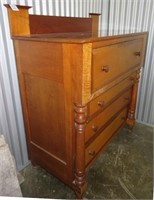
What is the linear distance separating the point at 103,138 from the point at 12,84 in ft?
2.54

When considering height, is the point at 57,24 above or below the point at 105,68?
above

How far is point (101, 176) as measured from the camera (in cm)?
137

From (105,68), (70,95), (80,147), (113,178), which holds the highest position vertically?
(105,68)

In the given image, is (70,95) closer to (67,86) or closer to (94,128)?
(67,86)

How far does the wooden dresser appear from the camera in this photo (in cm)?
87

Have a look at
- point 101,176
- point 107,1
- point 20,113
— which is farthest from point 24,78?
point 107,1

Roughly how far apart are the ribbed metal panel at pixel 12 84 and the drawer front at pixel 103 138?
0.53 metres

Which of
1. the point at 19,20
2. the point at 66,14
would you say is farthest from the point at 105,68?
the point at 66,14

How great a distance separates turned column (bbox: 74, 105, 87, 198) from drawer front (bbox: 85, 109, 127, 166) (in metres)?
0.11

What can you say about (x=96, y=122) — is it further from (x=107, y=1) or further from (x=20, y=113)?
(x=107, y=1)

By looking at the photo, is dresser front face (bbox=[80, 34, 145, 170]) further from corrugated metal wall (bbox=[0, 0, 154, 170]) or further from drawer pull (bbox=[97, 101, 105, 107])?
corrugated metal wall (bbox=[0, 0, 154, 170])

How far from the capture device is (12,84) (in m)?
1.19

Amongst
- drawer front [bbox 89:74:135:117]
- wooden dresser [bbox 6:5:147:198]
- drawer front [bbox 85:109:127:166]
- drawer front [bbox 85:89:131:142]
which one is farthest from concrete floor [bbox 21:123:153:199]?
drawer front [bbox 89:74:135:117]

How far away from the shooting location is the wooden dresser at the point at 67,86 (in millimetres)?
868
